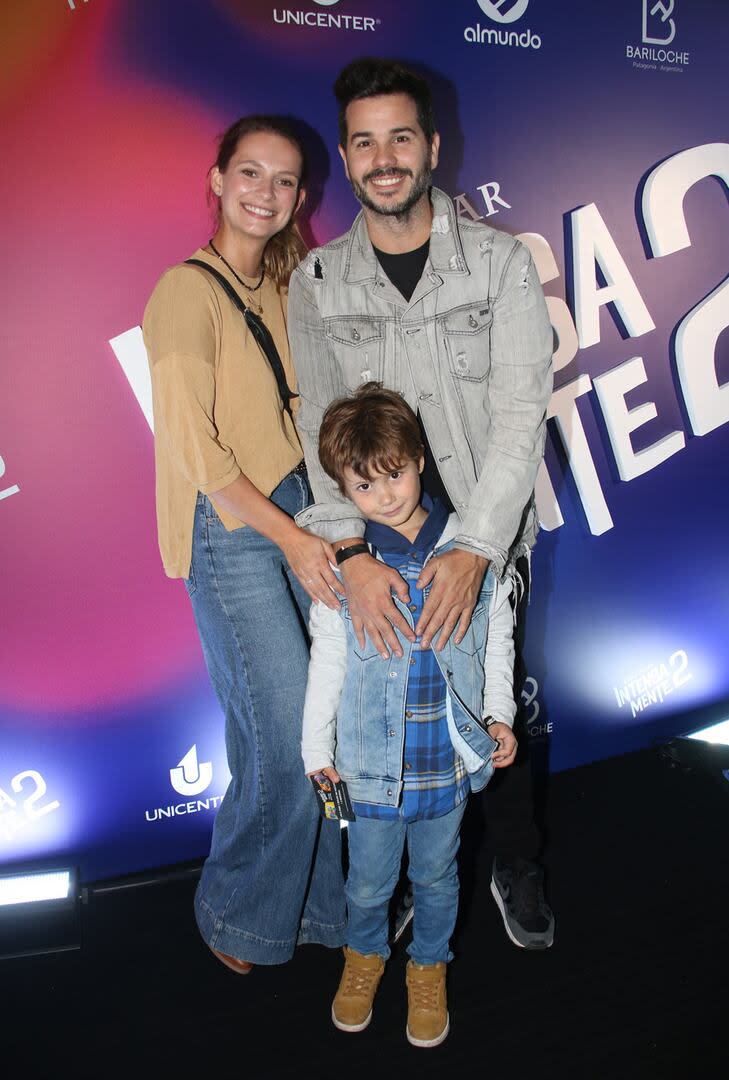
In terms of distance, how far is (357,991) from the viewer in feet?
6.56

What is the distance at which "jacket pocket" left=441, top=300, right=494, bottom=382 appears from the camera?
6.36 ft

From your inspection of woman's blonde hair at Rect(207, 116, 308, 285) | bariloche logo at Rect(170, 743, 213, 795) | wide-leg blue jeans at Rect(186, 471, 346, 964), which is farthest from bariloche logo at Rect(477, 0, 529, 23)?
bariloche logo at Rect(170, 743, 213, 795)

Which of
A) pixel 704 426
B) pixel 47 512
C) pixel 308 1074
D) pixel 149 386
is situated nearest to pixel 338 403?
pixel 149 386

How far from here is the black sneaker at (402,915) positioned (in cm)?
229

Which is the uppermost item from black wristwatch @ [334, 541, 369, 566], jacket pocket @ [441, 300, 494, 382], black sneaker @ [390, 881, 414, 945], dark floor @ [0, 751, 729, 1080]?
jacket pocket @ [441, 300, 494, 382]

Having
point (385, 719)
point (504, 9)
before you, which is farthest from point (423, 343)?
point (504, 9)

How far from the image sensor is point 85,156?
223 centimetres

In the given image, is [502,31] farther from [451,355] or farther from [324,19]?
[451,355]

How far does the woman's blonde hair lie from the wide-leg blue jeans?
1.67ft

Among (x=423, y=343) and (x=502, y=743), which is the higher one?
(x=423, y=343)

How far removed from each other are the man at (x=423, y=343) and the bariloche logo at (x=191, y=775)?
1056 millimetres

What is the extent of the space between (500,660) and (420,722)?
23cm

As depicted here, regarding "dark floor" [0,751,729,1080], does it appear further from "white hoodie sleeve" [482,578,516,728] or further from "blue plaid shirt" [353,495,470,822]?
"white hoodie sleeve" [482,578,516,728]

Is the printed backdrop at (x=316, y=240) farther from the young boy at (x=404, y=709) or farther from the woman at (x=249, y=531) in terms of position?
the young boy at (x=404, y=709)
